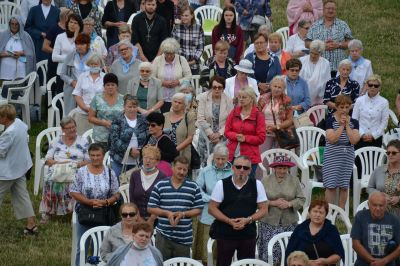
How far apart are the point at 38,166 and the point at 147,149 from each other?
366 cm

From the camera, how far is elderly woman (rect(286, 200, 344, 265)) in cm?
1602

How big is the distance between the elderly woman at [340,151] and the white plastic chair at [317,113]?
2.12 metres

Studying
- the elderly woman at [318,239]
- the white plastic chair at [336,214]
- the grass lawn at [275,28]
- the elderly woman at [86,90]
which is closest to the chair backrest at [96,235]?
the grass lawn at [275,28]

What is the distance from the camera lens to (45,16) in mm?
23688

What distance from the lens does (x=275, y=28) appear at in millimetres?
27656

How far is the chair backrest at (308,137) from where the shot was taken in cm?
2064

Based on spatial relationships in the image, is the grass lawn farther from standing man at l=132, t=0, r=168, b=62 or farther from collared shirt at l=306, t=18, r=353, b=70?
collared shirt at l=306, t=18, r=353, b=70

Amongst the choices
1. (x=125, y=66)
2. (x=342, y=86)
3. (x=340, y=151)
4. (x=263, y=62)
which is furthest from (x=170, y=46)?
(x=340, y=151)

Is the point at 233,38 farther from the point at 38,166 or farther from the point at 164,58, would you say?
the point at 38,166

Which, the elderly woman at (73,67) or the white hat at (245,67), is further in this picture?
the elderly woman at (73,67)

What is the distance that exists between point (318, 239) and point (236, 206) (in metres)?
1.06

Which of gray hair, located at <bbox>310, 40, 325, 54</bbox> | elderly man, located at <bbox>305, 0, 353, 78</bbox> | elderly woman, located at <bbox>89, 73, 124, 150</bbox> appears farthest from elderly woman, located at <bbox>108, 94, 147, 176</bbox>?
elderly man, located at <bbox>305, 0, 353, 78</bbox>

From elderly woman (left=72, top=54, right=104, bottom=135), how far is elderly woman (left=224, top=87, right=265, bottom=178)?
8.18 ft

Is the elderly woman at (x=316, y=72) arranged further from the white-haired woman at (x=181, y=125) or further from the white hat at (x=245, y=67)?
the white-haired woman at (x=181, y=125)
